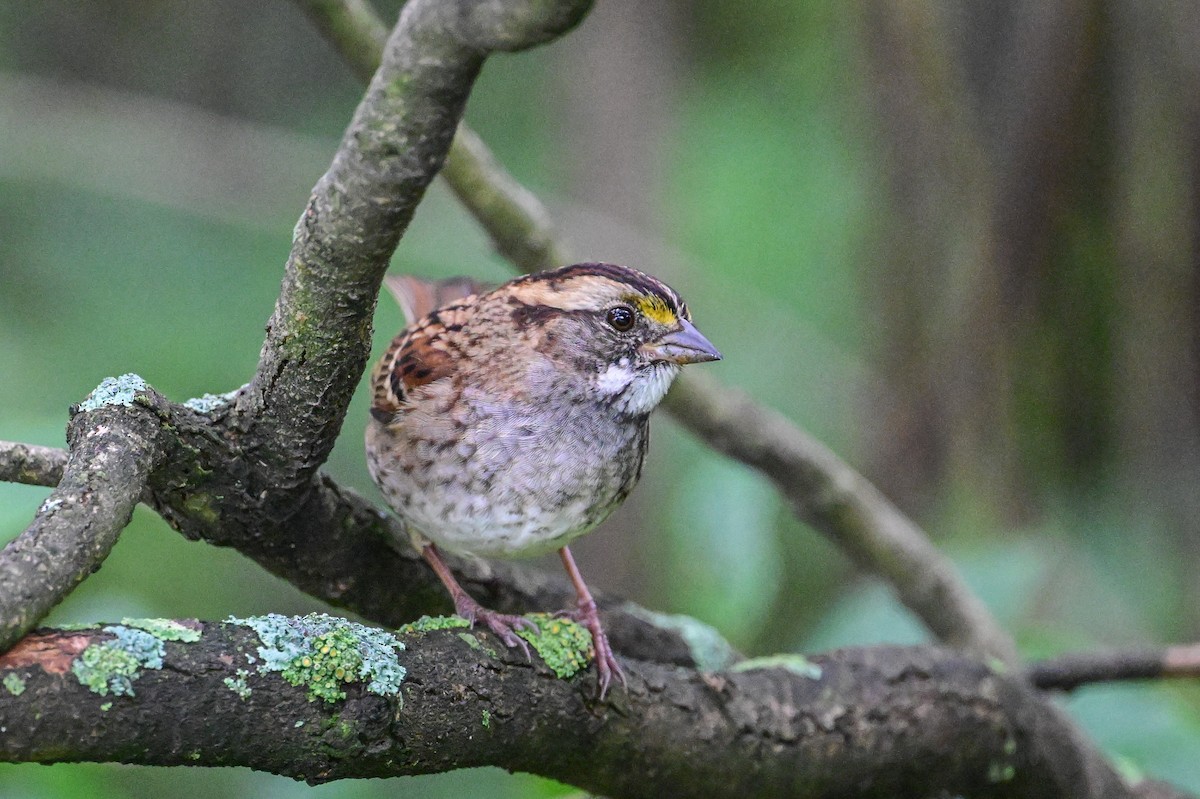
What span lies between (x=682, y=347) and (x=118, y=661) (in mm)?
1613

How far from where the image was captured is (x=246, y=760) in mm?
1752

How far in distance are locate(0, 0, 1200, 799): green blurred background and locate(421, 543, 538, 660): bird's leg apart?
59 cm

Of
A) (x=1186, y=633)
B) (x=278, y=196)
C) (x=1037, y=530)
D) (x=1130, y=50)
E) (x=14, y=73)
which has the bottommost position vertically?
(x=1186, y=633)

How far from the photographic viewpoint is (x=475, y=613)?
8.30 feet

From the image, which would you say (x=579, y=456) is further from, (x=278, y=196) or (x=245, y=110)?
(x=245, y=110)

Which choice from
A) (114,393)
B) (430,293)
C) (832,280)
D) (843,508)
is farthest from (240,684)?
(832,280)

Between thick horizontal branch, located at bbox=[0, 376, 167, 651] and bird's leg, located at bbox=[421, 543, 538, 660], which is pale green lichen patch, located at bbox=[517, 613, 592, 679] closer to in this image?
bird's leg, located at bbox=[421, 543, 538, 660]

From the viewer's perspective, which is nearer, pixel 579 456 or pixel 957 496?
pixel 579 456

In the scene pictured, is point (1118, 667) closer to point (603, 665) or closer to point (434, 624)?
point (603, 665)

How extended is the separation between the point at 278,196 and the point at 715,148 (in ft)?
8.77

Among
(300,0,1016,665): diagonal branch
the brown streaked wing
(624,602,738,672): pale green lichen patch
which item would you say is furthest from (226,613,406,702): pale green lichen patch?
the brown streaked wing

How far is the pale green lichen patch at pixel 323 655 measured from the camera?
178 cm

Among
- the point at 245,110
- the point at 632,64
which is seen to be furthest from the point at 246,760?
the point at 245,110

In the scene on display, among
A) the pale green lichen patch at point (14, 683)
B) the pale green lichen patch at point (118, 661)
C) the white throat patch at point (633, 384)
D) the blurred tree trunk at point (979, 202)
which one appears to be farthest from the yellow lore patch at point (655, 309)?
the blurred tree trunk at point (979, 202)
